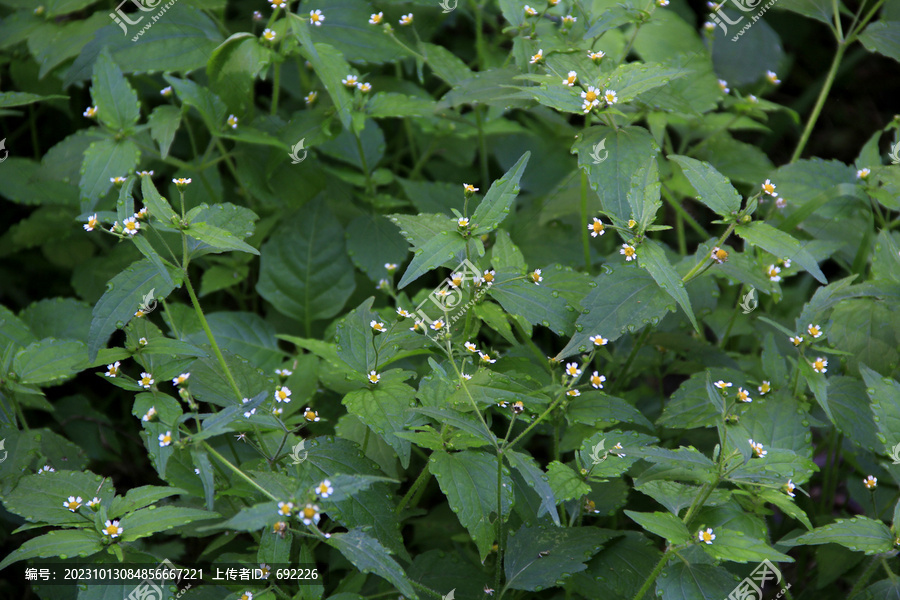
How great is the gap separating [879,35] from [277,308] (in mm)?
2482

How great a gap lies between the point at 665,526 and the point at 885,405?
801 mm

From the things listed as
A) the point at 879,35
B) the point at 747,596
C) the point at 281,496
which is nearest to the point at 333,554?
the point at 281,496

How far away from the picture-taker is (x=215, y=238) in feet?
5.58

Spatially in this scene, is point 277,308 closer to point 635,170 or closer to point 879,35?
point 635,170

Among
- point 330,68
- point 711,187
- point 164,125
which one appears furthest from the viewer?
point 164,125

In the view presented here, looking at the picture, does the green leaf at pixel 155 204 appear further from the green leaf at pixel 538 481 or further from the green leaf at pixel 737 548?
the green leaf at pixel 737 548

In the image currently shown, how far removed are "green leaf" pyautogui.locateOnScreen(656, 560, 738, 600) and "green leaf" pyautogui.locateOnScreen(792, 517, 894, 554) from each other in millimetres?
191

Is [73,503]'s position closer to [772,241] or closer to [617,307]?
[617,307]

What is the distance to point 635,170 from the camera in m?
1.95

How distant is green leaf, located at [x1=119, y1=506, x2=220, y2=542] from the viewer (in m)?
1.58

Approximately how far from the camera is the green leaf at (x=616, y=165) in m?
1.94

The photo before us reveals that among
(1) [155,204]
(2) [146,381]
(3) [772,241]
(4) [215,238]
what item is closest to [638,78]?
(3) [772,241]

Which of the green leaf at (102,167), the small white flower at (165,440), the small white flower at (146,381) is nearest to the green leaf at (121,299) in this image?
the small white flower at (146,381)

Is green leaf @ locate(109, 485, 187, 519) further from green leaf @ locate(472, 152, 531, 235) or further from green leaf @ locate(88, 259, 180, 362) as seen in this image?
green leaf @ locate(472, 152, 531, 235)
